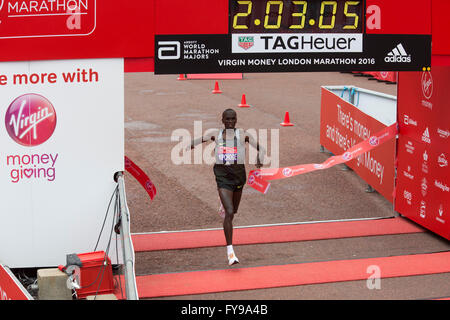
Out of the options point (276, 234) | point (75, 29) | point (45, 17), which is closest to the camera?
point (45, 17)

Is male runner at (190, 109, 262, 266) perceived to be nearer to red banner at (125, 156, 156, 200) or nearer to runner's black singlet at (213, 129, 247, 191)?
runner's black singlet at (213, 129, 247, 191)

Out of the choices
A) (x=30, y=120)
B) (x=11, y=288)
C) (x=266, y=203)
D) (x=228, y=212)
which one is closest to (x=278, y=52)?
(x=228, y=212)

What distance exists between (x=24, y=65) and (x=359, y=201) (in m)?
6.84

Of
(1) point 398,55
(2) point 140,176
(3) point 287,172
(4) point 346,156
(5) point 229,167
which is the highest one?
(1) point 398,55

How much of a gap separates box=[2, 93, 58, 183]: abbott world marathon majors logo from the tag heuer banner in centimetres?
155

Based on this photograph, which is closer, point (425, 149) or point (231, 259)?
point (231, 259)

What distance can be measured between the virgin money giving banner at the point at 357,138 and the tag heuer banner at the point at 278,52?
316cm

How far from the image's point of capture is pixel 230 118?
1046 cm

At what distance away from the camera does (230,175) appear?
1055cm

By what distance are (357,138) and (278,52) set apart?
19.4 feet

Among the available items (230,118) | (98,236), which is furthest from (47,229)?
(230,118)

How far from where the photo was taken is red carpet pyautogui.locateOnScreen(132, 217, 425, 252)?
11633 mm

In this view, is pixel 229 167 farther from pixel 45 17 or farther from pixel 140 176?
pixel 45 17

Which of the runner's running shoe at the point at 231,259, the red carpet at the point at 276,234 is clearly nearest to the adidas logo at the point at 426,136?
the red carpet at the point at 276,234
